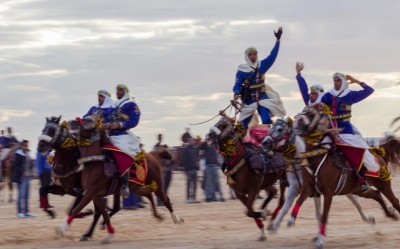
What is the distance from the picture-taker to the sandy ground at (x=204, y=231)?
506 inches

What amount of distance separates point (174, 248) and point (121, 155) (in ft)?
7.24

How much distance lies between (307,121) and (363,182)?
1.69 m

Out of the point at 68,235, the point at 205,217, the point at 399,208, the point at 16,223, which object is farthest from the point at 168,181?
the point at 399,208

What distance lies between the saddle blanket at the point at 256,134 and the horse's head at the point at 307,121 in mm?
1919

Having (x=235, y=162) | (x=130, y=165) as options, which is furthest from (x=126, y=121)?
(x=235, y=162)

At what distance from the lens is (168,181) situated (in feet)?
70.1

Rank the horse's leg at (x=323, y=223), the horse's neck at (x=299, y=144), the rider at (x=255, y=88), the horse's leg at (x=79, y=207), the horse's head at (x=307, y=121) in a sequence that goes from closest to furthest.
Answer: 1. the horse's leg at (x=323, y=223)
2. the horse's head at (x=307, y=121)
3. the horse's leg at (x=79, y=207)
4. the horse's neck at (x=299, y=144)
5. the rider at (x=255, y=88)

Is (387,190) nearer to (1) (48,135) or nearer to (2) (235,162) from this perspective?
(2) (235,162)

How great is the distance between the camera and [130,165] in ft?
44.7

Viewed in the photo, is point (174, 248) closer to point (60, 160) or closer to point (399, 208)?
point (60, 160)

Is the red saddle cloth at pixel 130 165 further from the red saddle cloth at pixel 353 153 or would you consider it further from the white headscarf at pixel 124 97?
the red saddle cloth at pixel 353 153

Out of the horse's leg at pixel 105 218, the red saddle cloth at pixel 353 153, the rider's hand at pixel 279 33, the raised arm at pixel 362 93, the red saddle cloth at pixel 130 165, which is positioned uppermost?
the rider's hand at pixel 279 33

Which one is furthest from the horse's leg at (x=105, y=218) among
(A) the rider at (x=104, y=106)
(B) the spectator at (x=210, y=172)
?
(B) the spectator at (x=210, y=172)

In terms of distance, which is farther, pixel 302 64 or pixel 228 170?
pixel 302 64
